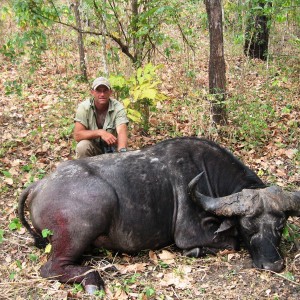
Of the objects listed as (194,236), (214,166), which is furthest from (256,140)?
(194,236)

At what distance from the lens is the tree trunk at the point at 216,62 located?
674 centimetres

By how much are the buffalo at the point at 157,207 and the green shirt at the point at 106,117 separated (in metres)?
1.26

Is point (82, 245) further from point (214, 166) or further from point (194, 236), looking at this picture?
point (214, 166)

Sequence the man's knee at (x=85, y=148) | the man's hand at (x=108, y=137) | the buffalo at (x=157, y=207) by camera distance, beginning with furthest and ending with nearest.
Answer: the man's knee at (x=85, y=148) → the man's hand at (x=108, y=137) → the buffalo at (x=157, y=207)

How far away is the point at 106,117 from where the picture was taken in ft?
20.7

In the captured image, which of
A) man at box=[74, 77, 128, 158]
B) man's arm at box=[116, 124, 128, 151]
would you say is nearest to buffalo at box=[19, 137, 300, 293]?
man's arm at box=[116, 124, 128, 151]

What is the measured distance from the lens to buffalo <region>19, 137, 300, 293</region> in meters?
4.32

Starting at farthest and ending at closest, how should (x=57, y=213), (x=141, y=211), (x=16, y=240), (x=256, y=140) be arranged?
(x=256, y=140) → (x=16, y=240) → (x=141, y=211) → (x=57, y=213)

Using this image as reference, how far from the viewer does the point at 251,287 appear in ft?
13.0

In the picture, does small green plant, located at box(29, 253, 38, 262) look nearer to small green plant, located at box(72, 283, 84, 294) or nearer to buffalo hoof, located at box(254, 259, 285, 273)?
small green plant, located at box(72, 283, 84, 294)

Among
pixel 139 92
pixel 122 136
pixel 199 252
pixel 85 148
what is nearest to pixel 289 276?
pixel 199 252

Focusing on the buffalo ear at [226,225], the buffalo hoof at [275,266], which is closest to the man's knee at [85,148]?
the buffalo ear at [226,225]

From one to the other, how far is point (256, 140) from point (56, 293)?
181 inches

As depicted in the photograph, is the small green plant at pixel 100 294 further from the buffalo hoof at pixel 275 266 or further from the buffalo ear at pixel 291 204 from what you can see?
the buffalo ear at pixel 291 204
